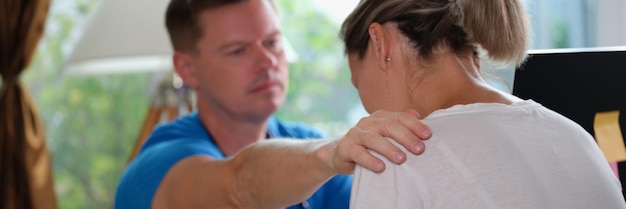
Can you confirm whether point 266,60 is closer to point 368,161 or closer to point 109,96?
point 368,161

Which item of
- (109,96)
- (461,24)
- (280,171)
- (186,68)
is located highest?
(461,24)

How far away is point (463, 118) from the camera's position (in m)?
1.37

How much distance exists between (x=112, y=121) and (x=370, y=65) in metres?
3.10

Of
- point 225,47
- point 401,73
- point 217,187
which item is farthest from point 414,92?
point 225,47

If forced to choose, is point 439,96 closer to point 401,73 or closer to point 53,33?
point 401,73

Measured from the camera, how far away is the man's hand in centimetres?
134

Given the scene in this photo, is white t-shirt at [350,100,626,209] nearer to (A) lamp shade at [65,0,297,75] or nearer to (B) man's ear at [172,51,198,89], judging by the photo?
(B) man's ear at [172,51,198,89]

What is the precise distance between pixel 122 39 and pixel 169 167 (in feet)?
3.73

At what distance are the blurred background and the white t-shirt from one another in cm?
281

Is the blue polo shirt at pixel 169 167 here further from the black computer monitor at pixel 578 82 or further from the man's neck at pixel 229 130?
the black computer monitor at pixel 578 82

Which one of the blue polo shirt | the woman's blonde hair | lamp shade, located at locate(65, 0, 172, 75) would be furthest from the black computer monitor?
lamp shade, located at locate(65, 0, 172, 75)

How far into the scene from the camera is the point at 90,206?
452 cm

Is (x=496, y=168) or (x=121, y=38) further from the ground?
(x=496, y=168)

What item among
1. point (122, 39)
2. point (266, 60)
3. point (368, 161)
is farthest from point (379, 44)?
point (122, 39)
